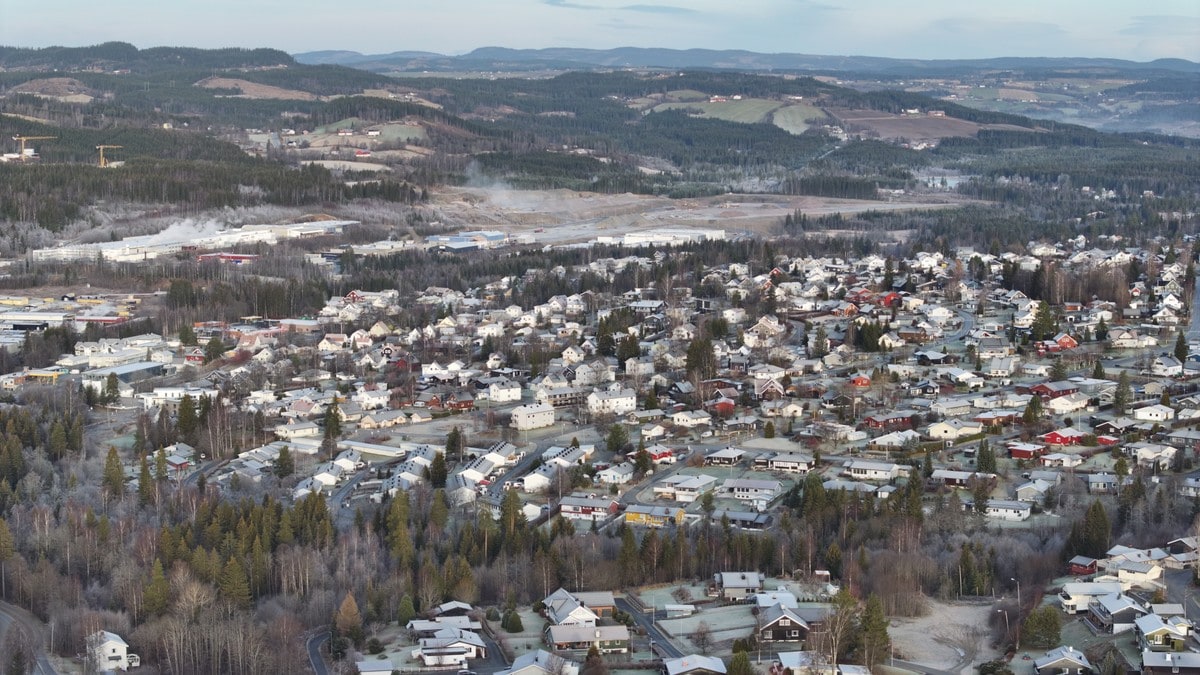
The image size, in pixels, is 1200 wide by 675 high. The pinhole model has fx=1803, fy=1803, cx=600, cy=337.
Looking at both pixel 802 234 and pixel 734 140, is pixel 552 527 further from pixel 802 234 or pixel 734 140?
pixel 734 140

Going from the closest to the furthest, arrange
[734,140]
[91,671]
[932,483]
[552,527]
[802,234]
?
[91,671]
[552,527]
[932,483]
[802,234]
[734,140]

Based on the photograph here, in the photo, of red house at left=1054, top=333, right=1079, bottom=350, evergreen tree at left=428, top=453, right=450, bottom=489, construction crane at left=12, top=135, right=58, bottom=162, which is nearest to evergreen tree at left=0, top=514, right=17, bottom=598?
evergreen tree at left=428, top=453, right=450, bottom=489

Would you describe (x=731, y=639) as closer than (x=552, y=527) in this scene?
Yes

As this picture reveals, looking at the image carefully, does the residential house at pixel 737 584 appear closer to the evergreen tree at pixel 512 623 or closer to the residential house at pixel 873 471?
the evergreen tree at pixel 512 623

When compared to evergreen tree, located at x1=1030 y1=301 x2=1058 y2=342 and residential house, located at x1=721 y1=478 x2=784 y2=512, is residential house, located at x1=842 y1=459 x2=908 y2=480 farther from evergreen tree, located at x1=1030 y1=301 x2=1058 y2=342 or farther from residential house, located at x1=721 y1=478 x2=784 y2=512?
evergreen tree, located at x1=1030 y1=301 x2=1058 y2=342

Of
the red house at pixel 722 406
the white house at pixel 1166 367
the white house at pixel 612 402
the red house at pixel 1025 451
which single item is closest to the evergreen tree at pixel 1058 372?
the white house at pixel 1166 367

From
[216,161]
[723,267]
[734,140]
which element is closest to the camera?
[723,267]

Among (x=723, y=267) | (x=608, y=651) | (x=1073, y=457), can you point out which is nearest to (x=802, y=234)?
(x=723, y=267)
